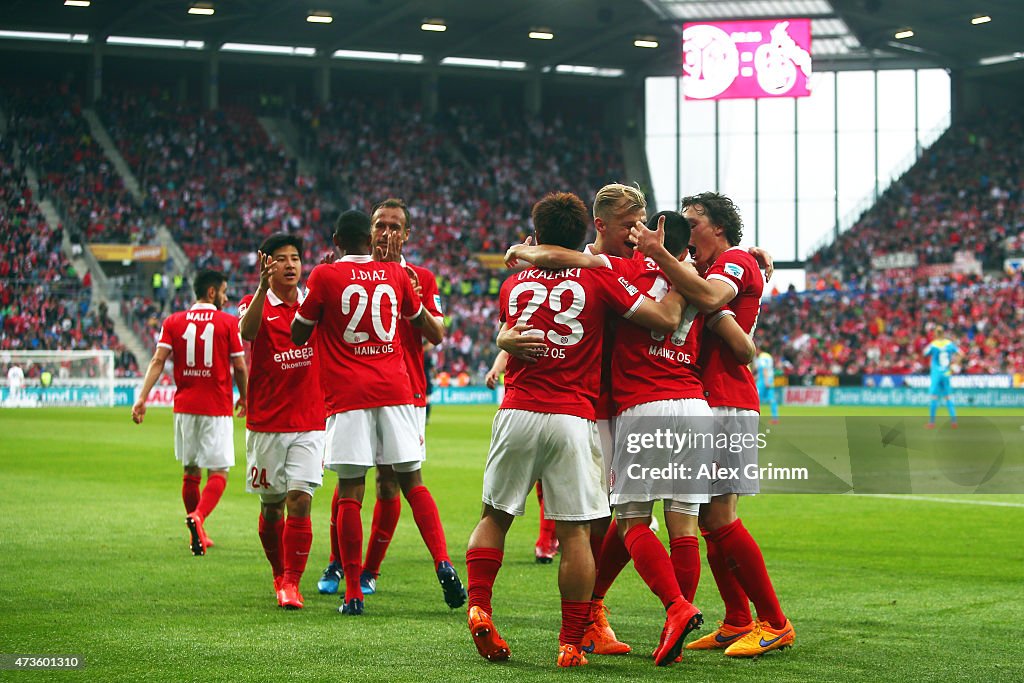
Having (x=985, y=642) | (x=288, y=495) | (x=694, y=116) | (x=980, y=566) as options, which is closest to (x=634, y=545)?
(x=985, y=642)

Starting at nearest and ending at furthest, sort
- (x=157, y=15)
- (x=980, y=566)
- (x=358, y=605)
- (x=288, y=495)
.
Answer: (x=358, y=605) < (x=288, y=495) < (x=980, y=566) < (x=157, y=15)

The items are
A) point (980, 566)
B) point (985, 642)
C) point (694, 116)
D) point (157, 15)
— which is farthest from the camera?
point (694, 116)

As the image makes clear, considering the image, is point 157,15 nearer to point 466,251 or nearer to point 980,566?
point 466,251

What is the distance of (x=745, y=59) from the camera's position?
1565 inches

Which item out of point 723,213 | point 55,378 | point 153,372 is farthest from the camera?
point 55,378

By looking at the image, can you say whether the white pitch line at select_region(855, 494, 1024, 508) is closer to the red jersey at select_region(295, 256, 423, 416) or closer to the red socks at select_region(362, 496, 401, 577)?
the red socks at select_region(362, 496, 401, 577)

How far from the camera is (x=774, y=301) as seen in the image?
1967 inches

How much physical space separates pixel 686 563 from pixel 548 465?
34.3 inches

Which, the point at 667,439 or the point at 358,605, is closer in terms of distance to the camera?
the point at 667,439

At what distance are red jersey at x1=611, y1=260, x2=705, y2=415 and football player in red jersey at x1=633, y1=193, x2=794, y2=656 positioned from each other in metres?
0.16

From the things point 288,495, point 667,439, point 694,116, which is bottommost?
point 288,495

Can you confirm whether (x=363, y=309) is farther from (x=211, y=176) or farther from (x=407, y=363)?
(x=211, y=176)

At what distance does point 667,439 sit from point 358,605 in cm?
233

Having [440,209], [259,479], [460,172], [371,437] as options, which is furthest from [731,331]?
[460,172]
